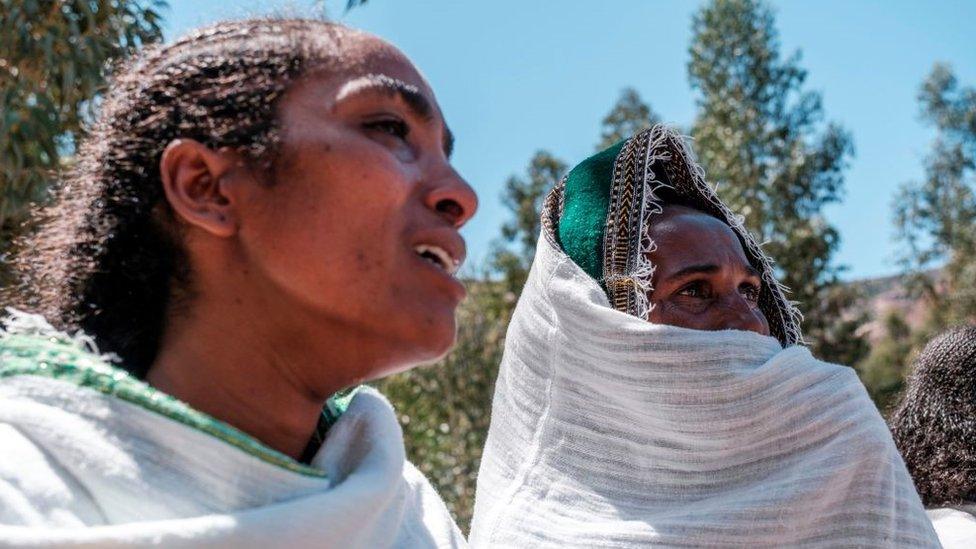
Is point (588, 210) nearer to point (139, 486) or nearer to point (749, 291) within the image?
point (749, 291)

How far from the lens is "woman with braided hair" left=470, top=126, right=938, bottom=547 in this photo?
237 centimetres

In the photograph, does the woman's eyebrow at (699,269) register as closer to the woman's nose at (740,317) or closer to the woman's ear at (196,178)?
the woman's nose at (740,317)

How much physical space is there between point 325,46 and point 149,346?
555 mm

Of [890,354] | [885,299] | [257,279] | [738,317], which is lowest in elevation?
[257,279]

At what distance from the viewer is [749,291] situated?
9.63 feet

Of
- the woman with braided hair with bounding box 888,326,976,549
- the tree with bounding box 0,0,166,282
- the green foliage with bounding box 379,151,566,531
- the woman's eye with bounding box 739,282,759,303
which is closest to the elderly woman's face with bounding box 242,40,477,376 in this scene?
the woman's eye with bounding box 739,282,759,303

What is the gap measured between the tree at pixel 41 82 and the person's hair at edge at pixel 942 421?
11.2ft

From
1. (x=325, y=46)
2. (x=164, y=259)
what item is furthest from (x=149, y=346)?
(x=325, y=46)

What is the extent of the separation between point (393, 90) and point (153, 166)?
15.3 inches

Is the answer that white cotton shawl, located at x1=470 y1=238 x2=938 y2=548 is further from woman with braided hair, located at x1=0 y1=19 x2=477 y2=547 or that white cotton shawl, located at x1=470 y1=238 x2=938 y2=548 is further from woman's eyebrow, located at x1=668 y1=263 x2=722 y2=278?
woman with braided hair, located at x1=0 y1=19 x2=477 y2=547

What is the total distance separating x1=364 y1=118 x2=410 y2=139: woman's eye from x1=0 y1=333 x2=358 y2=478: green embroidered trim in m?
0.52

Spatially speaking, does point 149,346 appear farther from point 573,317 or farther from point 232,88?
point 573,317

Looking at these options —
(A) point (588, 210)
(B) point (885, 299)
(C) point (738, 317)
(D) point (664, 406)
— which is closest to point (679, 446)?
(D) point (664, 406)

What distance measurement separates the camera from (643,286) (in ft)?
9.04
